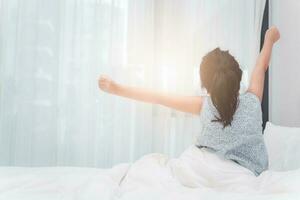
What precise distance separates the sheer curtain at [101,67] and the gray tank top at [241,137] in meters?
1.52

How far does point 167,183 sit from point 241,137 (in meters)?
0.41

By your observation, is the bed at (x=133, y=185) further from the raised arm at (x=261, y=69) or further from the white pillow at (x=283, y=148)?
the white pillow at (x=283, y=148)

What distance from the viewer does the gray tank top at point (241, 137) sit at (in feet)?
5.18

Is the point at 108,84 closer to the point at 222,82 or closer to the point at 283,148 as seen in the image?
the point at 222,82

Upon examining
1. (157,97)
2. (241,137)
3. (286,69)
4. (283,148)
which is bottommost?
(283,148)

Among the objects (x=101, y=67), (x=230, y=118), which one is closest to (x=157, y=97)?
(x=230, y=118)

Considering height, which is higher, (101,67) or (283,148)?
(101,67)

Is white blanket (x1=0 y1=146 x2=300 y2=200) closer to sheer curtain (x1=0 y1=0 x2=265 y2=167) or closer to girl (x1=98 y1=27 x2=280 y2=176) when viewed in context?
girl (x1=98 y1=27 x2=280 y2=176)

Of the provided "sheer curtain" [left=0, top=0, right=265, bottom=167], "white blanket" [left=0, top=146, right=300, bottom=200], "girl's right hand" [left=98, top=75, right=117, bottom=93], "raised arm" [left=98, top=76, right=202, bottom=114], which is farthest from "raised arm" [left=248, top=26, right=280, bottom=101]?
"sheer curtain" [left=0, top=0, right=265, bottom=167]

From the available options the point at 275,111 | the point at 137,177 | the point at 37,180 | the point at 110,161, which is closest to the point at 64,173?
the point at 37,180

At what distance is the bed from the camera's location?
1189 millimetres

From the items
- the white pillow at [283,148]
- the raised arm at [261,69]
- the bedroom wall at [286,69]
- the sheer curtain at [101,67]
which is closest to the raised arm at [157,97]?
the raised arm at [261,69]

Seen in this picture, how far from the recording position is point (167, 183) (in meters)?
1.37

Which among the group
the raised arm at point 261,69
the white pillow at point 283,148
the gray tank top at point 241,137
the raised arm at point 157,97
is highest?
the raised arm at point 261,69
